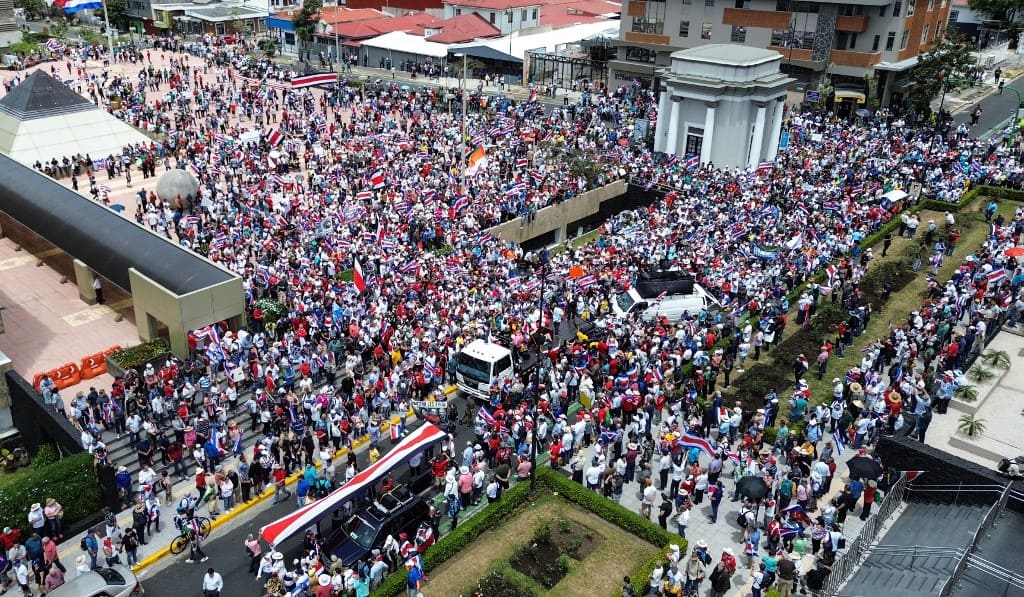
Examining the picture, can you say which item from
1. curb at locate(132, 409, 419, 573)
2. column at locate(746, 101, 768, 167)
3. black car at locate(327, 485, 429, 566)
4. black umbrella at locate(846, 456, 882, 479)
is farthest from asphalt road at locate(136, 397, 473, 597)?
column at locate(746, 101, 768, 167)

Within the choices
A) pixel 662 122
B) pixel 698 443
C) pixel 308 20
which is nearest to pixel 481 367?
pixel 698 443

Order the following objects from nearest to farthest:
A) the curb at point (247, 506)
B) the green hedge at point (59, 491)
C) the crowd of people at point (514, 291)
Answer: the curb at point (247, 506), the green hedge at point (59, 491), the crowd of people at point (514, 291)

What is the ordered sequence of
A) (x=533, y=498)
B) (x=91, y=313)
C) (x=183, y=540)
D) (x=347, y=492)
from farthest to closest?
(x=91, y=313) → (x=533, y=498) → (x=183, y=540) → (x=347, y=492)

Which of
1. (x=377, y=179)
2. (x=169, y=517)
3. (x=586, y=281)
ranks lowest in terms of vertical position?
(x=169, y=517)

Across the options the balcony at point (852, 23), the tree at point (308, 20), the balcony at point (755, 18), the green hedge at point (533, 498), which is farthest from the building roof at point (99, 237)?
the tree at point (308, 20)

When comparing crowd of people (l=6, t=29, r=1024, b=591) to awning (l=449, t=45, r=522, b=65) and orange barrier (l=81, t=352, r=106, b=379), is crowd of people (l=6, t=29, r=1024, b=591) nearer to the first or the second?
orange barrier (l=81, t=352, r=106, b=379)

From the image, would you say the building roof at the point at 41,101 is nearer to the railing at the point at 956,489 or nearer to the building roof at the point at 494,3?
the building roof at the point at 494,3

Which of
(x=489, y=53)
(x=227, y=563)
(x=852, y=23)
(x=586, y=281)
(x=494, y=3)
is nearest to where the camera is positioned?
(x=227, y=563)

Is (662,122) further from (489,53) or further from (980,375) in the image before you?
(980,375)
